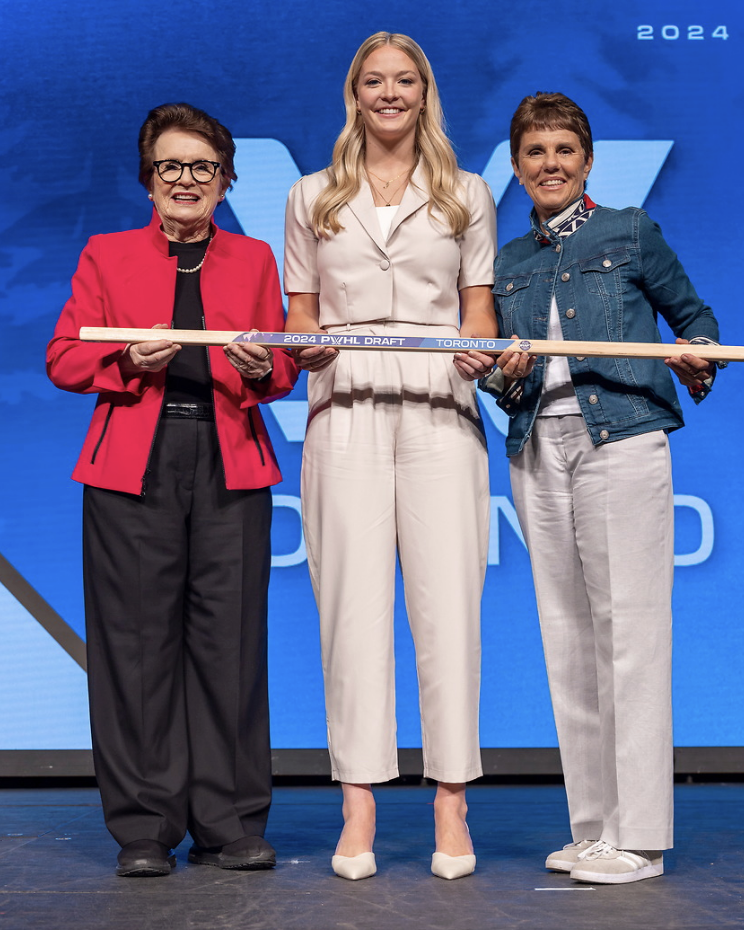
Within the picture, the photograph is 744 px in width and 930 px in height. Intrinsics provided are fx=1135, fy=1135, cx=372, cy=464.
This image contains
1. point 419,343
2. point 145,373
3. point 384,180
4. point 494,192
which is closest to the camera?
point 419,343

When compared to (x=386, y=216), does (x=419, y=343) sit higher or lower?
lower

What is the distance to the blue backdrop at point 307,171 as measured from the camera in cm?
407

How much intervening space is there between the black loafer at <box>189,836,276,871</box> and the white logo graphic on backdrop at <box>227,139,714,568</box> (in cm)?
159

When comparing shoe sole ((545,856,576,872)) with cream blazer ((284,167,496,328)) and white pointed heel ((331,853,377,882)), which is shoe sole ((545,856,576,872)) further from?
cream blazer ((284,167,496,328))

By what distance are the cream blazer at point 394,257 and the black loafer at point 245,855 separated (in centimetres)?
121

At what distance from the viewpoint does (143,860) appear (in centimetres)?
248

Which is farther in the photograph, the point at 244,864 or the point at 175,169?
the point at 175,169

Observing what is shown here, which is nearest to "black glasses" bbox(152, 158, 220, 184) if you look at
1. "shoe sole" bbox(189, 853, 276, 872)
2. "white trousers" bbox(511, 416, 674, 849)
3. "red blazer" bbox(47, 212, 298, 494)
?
"red blazer" bbox(47, 212, 298, 494)

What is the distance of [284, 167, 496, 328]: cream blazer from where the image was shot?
2629 mm

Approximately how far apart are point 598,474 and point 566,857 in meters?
0.86

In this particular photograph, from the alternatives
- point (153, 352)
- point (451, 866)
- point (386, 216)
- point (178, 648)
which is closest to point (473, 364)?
point (386, 216)

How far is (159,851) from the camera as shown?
2523 mm

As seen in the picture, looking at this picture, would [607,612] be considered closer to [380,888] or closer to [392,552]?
[392,552]

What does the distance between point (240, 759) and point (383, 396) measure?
35.8 inches
